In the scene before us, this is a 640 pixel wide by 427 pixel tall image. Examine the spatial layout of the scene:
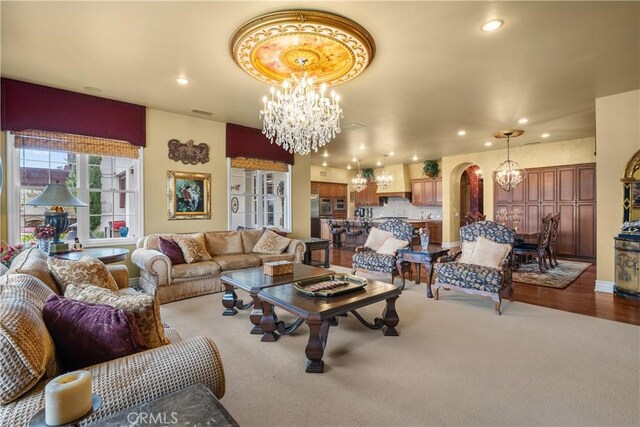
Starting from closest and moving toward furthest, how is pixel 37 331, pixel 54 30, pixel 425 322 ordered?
pixel 37 331 < pixel 54 30 < pixel 425 322

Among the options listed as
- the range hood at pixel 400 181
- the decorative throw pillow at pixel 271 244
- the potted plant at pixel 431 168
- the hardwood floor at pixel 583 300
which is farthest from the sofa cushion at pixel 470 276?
the range hood at pixel 400 181

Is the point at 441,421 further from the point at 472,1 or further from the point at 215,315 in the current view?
the point at 472,1

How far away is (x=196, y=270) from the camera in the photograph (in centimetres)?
424

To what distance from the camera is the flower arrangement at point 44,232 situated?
3373 mm

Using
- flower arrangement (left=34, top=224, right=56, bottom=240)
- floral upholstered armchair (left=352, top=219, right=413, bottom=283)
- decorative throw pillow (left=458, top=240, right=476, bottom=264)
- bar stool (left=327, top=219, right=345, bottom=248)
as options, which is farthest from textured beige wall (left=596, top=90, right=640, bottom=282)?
flower arrangement (left=34, top=224, right=56, bottom=240)

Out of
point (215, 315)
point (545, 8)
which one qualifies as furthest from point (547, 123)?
point (215, 315)

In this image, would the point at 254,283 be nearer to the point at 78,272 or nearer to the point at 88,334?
the point at 78,272

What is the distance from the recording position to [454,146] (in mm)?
7793

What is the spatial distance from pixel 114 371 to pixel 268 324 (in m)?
1.74

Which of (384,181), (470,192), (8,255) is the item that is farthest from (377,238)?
(470,192)

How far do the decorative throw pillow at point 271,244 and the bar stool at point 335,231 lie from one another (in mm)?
4118

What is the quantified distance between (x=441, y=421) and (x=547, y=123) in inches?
233

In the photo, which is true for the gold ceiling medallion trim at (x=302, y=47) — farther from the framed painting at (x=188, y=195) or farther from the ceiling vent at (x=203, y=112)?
the framed painting at (x=188, y=195)

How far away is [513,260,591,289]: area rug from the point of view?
499 cm
